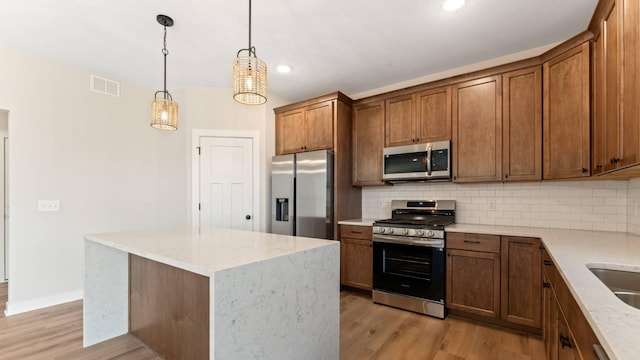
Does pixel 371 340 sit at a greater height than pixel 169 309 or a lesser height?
lesser

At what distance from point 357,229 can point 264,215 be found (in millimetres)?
1351

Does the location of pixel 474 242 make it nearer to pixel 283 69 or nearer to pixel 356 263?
pixel 356 263

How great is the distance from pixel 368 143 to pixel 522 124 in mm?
1615

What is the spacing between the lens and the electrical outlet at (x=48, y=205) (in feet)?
10.6

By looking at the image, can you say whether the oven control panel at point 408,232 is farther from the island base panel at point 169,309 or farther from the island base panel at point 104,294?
the island base panel at point 104,294

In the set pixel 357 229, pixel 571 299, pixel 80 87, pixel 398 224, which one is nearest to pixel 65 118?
pixel 80 87

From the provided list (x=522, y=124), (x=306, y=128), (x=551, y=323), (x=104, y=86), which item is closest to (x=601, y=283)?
(x=551, y=323)

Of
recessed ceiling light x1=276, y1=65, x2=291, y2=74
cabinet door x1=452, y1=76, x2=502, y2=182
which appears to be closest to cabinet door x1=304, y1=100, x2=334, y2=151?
recessed ceiling light x1=276, y1=65, x2=291, y2=74

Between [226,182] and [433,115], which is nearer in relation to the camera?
[433,115]

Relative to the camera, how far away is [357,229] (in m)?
3.57

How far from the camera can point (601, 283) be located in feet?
3.61

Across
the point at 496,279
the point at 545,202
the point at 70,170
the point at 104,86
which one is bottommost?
the point at 496,279

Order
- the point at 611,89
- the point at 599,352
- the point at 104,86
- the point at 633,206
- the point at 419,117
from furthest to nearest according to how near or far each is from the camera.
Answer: the point at 104,86 < the point at 419,117 < the point at 633,206 < the point at 611,89 < the point at 599,352

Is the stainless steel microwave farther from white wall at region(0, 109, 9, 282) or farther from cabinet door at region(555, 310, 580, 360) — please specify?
white wall at region(0, 109, 9, 282)
